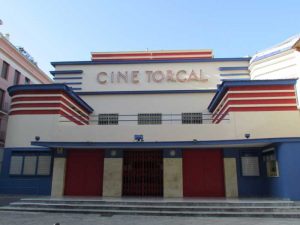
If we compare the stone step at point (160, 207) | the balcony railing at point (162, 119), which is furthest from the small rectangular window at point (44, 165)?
the balcony railing at point (162, 119)

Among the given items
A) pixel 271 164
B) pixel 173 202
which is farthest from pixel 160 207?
pixel 271 164

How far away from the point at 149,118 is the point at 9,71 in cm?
1362

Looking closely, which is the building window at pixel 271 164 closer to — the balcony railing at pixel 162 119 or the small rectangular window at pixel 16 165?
the balcony railing at pixel 162 119

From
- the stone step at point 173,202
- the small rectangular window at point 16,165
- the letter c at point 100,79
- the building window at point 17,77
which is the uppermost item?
the building window at point 17,77

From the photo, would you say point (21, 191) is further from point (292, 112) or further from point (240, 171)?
point (292, 112)

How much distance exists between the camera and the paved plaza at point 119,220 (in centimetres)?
976

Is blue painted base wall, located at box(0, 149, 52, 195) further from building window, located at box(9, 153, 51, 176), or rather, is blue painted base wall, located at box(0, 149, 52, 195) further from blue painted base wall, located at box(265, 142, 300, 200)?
blue painted base wall, located at box(265, 142, 300, 200)

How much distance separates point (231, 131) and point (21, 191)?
12312 mm

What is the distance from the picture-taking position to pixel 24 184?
15773 millimetres

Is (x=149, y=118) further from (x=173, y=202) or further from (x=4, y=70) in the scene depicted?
(x=4, y=70)

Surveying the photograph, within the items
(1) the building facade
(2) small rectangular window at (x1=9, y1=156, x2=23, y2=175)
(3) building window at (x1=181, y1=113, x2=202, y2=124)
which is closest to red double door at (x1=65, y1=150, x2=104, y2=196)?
(2) small rectangular window at (x1=9, y1=156, x2=23, y2=175)

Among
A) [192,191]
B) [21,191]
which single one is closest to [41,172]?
[21,191]

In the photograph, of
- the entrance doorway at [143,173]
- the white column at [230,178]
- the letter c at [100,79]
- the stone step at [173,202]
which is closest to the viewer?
the stone step at [173,202]

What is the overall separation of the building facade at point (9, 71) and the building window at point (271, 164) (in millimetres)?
18502
